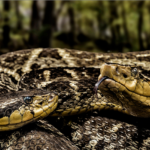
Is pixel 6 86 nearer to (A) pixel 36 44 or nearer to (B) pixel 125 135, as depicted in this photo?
(B) pixel 125 135

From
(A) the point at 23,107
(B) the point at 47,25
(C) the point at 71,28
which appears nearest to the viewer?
(A) the point at 23,107

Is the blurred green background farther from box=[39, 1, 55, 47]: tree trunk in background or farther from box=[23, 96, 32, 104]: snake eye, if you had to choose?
box=[23, 96, 32, 104]: snake eye

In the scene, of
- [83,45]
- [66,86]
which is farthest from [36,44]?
[66,86]

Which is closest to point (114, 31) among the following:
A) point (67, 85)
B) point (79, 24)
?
point (79, 24)

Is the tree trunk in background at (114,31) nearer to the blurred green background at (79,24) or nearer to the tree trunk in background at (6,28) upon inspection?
the blurred green background at (79,24)

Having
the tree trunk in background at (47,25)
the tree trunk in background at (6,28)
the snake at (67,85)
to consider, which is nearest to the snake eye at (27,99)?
the snake at (67,85)

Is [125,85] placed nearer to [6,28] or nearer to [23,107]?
[23,107]

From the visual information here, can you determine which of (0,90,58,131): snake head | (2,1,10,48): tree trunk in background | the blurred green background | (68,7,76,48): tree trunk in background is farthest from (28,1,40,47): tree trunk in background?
(0,90,58,131): snake head

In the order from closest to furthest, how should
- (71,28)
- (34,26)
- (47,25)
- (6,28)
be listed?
(6,28) < (47,25) < (34,26) < (71,28)
